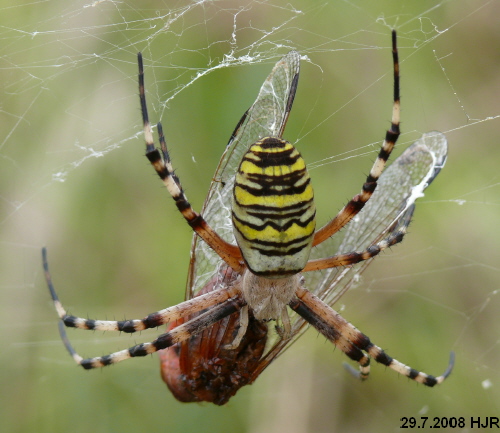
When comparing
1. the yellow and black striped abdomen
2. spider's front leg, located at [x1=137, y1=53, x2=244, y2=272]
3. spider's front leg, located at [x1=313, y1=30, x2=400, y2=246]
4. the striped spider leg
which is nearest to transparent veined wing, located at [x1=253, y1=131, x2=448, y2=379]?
the striped spider leg

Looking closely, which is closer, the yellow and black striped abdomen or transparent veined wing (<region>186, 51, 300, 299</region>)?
the yellow and black striped abdomen

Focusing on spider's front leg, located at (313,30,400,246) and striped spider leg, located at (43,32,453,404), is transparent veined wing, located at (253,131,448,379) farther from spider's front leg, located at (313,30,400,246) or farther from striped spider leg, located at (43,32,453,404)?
spider's front leg, located at (313,30,400,246)

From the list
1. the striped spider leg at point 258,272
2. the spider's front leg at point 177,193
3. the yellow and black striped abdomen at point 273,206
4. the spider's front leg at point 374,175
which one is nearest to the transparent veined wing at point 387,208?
the striped spider leg at point 258,272

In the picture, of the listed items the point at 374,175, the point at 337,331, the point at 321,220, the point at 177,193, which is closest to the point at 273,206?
the point at 177,193

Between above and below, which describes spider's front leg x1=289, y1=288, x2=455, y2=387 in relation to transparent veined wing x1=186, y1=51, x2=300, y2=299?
below

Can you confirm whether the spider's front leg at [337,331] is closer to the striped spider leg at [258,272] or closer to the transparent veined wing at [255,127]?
the striped spider leg at [258,272]
